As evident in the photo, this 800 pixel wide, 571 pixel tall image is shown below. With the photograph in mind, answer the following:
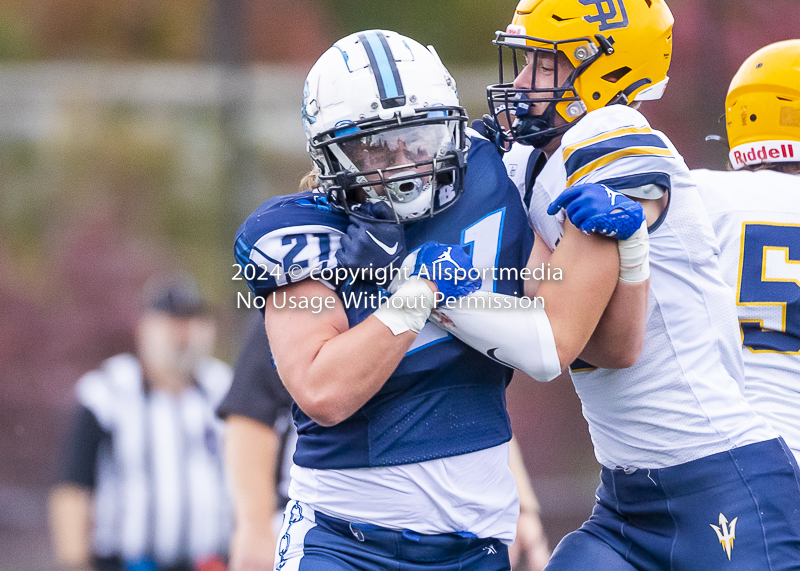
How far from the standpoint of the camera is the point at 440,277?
187 centimetres

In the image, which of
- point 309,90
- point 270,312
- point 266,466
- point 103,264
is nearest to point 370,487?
point 270,312

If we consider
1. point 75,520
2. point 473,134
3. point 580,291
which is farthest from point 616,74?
point 75,520

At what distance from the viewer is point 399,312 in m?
1.84

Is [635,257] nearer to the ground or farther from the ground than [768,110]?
nearer to the ground

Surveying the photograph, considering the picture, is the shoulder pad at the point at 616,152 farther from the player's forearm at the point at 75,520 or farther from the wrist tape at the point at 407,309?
the player's forearm at the point at 75,520

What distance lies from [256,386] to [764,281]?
6.73ft

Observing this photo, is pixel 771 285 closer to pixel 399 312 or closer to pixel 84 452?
pixel 399 312

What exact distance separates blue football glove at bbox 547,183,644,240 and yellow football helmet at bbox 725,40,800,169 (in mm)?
1109

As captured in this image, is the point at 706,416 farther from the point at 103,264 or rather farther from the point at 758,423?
the point at 103,264

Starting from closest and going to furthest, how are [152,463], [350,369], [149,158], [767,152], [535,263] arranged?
[350,369], [535,263], [767,152], [152,463], [149,158]

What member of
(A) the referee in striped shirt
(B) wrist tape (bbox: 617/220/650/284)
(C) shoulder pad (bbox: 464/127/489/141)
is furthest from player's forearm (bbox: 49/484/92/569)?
(B) wrist tape (bbox: 617/220/650/284)

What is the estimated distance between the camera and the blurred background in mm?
6082

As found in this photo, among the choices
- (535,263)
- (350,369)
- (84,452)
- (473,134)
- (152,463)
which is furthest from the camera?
(152,463)

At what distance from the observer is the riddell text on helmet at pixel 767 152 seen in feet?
9.03
